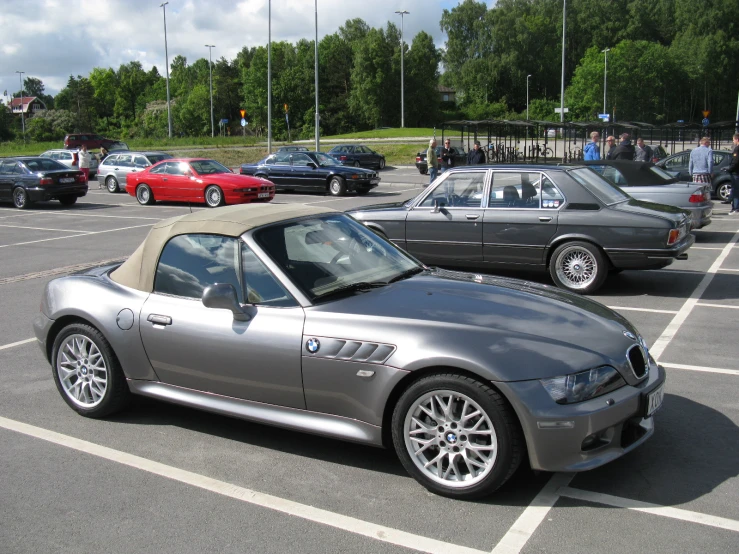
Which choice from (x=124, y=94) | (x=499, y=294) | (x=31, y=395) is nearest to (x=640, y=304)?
(x=499, y=294)

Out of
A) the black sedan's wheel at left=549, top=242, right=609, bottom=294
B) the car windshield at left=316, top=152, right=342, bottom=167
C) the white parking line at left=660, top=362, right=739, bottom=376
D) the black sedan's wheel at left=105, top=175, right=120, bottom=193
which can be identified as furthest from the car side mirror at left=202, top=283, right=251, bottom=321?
the black sedan's wheel at left=105, top=175, right=120, bottom=193

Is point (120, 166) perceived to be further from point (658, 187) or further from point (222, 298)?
point (222, 298)

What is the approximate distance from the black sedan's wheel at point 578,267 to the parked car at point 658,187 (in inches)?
185

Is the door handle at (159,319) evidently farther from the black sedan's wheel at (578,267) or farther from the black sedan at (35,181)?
the black sedan at (35,181)

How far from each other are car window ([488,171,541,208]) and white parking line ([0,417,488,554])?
6.43 metres

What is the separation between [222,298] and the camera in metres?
4.36

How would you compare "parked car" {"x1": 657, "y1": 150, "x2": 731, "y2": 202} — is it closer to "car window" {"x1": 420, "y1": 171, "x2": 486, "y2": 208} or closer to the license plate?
"car window" {"x1": 420, "y1": 171, "x2": 486, "y2": 208}

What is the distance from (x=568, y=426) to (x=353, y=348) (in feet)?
3.90

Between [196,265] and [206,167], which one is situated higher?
[206,167]

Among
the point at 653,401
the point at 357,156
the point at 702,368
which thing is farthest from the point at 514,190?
the point at 357,156

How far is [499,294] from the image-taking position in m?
4.54

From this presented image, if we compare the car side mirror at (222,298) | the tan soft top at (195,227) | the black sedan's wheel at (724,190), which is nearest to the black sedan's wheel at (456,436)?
the car side mirror at (222,298)

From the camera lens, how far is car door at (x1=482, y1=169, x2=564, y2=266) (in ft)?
31.3

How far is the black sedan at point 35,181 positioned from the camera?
22.5 metres
